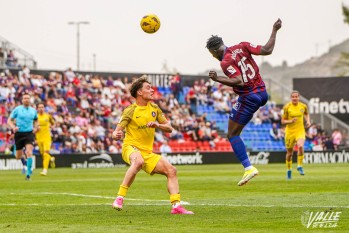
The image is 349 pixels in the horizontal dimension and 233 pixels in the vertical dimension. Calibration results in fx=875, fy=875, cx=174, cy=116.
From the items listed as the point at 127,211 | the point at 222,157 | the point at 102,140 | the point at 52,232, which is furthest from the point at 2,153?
the point at 52,232

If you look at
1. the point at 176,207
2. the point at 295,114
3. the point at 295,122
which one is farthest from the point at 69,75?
the point at 176,207

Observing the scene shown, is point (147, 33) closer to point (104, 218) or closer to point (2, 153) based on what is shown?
point (104, 218)

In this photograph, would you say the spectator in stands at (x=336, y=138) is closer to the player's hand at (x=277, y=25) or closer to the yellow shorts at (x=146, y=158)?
the player's hand at (x=277, y=25)

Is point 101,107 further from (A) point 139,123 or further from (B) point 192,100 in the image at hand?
(A) point 139,123

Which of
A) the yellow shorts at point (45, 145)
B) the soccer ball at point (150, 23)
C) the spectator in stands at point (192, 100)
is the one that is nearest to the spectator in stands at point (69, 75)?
the spectator in stands at point (192, 100)

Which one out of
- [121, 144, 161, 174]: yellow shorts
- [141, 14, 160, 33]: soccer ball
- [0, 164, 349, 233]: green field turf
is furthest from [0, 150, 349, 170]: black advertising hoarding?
[121, 144, 161, 174]: yellow shorts

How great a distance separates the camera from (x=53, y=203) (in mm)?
16594

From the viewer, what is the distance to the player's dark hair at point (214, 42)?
1566cm

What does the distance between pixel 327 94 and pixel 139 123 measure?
147ft

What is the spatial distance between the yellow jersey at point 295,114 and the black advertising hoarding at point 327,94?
92.3 feet

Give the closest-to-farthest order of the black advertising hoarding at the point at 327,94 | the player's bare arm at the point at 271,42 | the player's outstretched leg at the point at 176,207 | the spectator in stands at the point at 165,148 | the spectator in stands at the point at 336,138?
1. the player's outstretched leg at the point at 176,207
2. the player's bare arm at the point at 271,42
3. the spectator in stands at the point at 165,148
4. the spectator in stands at the point at 336,138
5. the black advertising hoarding at the point at 327,94

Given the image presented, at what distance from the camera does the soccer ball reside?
17734mm

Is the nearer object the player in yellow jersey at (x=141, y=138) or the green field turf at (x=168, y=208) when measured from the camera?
the green field turf at (x=168, y=208)

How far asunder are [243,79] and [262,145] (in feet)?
118
